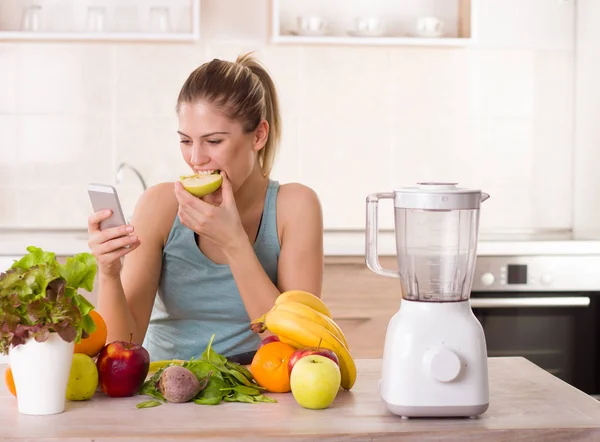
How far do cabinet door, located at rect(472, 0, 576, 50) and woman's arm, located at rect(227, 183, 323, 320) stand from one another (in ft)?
5.47

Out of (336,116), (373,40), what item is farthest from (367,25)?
(336,116)

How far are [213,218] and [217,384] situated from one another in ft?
1.78

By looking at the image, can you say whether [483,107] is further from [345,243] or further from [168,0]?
[168,0]

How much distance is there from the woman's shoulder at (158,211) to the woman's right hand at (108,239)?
357 millimetres

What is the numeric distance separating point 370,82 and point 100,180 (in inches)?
43.5

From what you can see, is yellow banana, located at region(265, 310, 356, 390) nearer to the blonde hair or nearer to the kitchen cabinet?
the blonde hair

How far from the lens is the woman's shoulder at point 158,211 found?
192cm

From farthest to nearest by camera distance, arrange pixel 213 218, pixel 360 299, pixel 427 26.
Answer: pixel 427 26 → pixel 360 299 → pixel 213 218

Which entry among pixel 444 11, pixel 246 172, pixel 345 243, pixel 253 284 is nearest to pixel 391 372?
pixel 253 284

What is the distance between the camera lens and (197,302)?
6.22ft

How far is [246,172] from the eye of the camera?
190 cm

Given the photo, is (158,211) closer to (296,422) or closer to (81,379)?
(81,379)

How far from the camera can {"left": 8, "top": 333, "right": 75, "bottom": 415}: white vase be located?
45.5 inches

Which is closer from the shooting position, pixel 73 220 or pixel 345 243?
pixel 345 243
